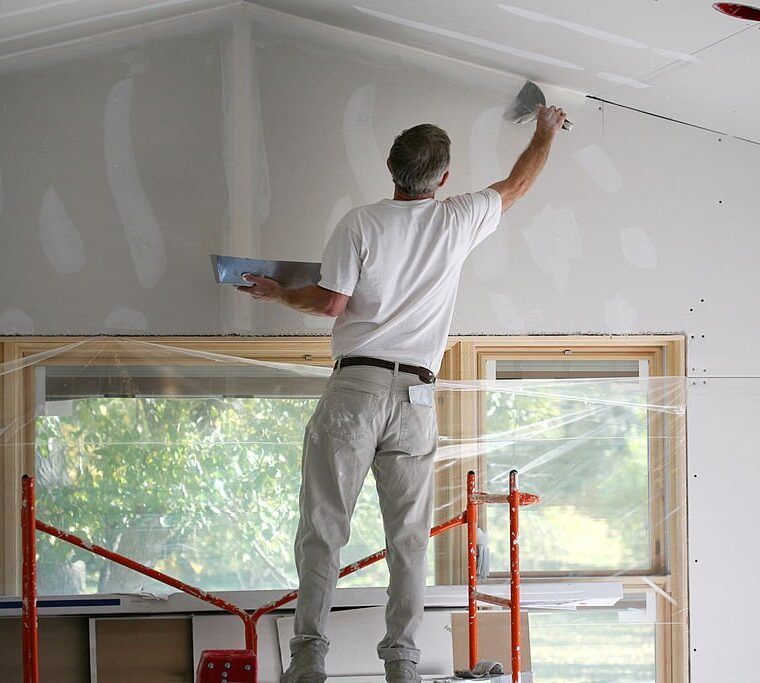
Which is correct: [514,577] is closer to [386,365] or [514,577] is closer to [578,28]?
[386,365]

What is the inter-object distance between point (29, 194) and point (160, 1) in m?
0.77

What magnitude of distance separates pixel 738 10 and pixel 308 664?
193cm

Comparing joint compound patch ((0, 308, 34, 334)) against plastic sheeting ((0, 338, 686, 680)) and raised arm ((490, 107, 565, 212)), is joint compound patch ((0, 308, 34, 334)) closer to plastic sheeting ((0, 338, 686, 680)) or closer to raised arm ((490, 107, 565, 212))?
plastic sheeting ((0, 338, 686, 680))

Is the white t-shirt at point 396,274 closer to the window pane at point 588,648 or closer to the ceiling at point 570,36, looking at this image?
the ceiling at point 570,36

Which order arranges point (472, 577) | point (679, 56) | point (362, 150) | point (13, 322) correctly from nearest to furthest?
point (679, 56), point (472, 577), point (13, 322), point (362, 150)

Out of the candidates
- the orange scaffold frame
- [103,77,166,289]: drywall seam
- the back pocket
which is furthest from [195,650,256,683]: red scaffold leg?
[103,77,166,289]: drywall seam

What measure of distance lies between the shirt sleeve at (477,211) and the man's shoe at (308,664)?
44.9 inches

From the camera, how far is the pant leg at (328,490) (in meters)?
2.64

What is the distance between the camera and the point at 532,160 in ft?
10.8

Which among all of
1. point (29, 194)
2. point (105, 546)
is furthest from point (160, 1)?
point (105, 546)

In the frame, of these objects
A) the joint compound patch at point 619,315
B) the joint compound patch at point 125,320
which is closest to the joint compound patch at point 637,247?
the joint compound patch at point 619,315

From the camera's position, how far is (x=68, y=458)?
3469 mm

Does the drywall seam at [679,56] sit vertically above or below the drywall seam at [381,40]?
below

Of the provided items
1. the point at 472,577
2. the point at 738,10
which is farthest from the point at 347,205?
the point at 738,10
